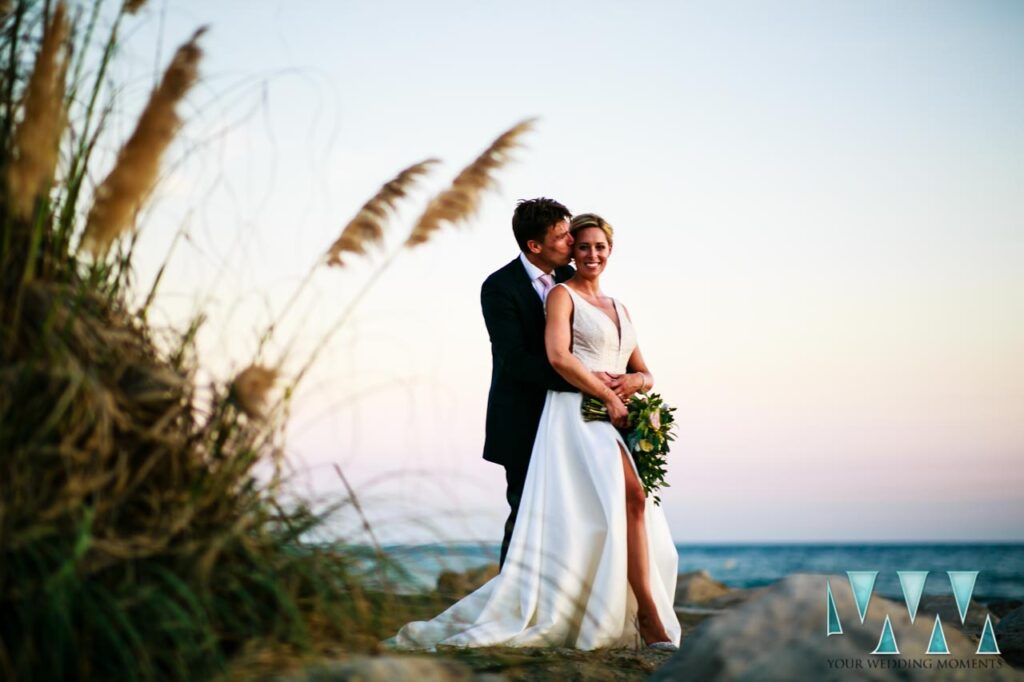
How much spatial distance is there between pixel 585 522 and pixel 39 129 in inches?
166

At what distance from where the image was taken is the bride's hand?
634 centimetres

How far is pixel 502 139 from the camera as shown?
409cm

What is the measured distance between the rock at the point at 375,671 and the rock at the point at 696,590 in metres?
12.9

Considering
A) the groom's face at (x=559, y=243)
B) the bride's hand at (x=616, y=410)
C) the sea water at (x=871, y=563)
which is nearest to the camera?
the bride's hand at (x=616, y=410)

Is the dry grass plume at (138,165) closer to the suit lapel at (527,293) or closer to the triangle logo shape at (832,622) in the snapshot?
the triangle logo shape at (832,622)

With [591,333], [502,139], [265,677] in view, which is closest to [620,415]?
[591,333]

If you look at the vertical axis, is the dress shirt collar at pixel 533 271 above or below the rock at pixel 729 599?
above

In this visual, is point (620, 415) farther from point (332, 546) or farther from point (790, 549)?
point (790, 549)

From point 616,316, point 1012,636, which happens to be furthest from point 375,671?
point 1012,636

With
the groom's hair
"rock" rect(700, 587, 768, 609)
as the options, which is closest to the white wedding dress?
the groom's hair

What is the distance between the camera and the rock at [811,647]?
11.3ft

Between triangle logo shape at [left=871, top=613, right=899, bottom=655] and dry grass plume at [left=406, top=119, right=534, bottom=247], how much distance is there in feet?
7.10

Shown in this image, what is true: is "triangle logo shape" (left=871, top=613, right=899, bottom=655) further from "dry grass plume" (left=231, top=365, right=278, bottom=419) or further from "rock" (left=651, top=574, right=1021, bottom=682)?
"dry grass plume" (left=231, top=365, right=278, bottom=419)

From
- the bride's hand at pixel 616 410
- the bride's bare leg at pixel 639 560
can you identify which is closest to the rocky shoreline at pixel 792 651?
the bride's bare leg at pixel 639 560
